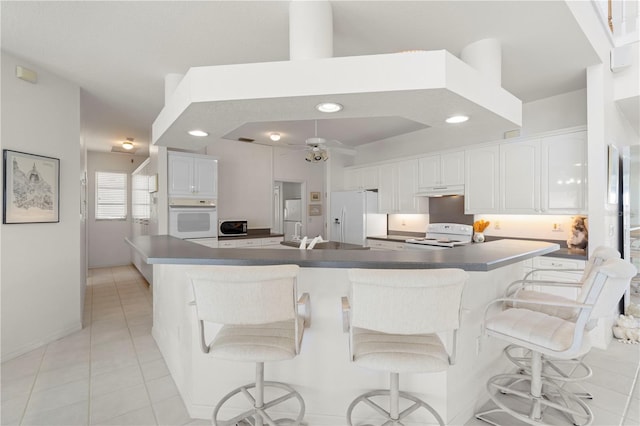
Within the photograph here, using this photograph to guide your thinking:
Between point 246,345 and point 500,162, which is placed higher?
point 500,162

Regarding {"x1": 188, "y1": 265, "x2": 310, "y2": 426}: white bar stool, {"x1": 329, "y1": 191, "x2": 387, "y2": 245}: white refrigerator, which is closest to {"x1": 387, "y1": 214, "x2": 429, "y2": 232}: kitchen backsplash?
{"x1": 329, "y1": 191, "x2": 387, "y2": 245}: white refrigerator

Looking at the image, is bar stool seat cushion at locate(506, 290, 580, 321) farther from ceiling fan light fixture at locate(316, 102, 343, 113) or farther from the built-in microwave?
the built-in microwave

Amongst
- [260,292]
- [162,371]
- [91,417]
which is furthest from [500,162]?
[91,417]

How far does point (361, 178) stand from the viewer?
605 cm

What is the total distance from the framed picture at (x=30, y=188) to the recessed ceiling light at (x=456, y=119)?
3738mm

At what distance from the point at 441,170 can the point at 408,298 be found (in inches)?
148

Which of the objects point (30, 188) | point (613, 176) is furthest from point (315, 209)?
point (613, 176)

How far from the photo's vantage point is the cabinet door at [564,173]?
3355 mm

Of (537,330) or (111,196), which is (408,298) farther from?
(111,196)

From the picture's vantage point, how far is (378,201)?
568 centimetres

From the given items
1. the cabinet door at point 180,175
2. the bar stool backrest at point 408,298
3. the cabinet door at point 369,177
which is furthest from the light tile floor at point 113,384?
the cabinet door at point 369,177

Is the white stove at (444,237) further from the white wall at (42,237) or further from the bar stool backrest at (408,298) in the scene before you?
the white wall at (42,237)

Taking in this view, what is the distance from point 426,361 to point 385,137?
493 centimetres

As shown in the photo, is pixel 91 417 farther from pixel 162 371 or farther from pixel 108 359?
pixel 108 359
